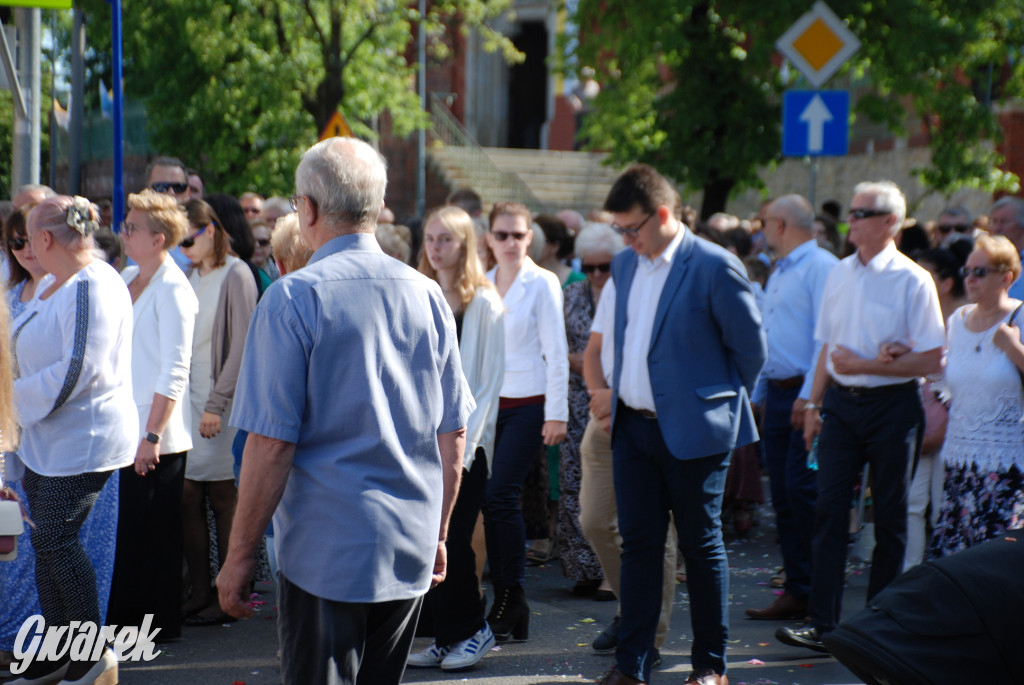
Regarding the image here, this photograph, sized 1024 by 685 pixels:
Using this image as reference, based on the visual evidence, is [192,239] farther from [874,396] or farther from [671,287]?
[874,396]

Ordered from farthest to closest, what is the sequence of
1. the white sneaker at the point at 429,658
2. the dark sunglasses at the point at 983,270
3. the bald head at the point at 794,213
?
the bald head at the point at 794,213, the dark sunglasses at the point at 983,270, the white sneaker at the point at 429,658

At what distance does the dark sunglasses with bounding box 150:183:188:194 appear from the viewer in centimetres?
811

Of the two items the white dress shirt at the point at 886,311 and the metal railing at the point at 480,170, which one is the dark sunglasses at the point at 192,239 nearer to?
the white dress shirt at the point at 886,311

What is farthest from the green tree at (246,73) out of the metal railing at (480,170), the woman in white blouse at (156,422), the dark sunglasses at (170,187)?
the woman in white blouse at (156,422)

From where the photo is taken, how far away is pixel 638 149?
17.7 metres

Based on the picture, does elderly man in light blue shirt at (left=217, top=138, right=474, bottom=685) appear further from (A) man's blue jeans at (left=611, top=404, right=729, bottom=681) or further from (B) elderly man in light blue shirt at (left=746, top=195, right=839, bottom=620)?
(B) elderly man in light blue shirt at (left=746, top=195, right=839, bottom=620)

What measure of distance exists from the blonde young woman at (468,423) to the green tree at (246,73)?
11519 mm

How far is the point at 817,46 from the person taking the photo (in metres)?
9.80

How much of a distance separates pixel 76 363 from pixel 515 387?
7.13 feet

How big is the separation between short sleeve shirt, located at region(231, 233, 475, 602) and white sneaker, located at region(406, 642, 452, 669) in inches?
91.7

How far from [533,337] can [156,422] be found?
1888mm

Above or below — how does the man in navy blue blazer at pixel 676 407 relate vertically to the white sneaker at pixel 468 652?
above

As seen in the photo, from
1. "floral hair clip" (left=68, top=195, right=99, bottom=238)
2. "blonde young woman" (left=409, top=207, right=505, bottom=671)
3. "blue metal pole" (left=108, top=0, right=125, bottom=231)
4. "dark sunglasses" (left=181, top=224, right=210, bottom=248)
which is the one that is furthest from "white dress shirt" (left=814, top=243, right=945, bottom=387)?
"blue metal pole" (left=108, top=0, right=125, bottom=231)

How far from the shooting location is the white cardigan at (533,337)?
623 centimetres
